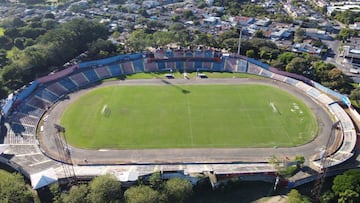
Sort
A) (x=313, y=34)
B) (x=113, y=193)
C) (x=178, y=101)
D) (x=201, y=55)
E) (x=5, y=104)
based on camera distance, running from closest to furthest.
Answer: (x=113, y=193) < (x=5, y=104) < (x=178, y=101) < (x=201, y=55) < (x=313, y=34)

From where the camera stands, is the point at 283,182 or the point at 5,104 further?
the point at 5,104

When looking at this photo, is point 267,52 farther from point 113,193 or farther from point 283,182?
point 113,193

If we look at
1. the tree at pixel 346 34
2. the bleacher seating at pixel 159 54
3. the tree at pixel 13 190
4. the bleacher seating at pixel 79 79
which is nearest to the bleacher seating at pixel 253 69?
the bleacher seating at pixel 159 54

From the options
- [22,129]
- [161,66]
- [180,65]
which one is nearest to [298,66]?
[180,65]

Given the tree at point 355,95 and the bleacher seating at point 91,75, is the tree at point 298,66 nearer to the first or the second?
the tree at point 355,95

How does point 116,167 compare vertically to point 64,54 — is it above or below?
below

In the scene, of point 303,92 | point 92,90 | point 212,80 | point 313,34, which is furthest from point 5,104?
point 313,34
